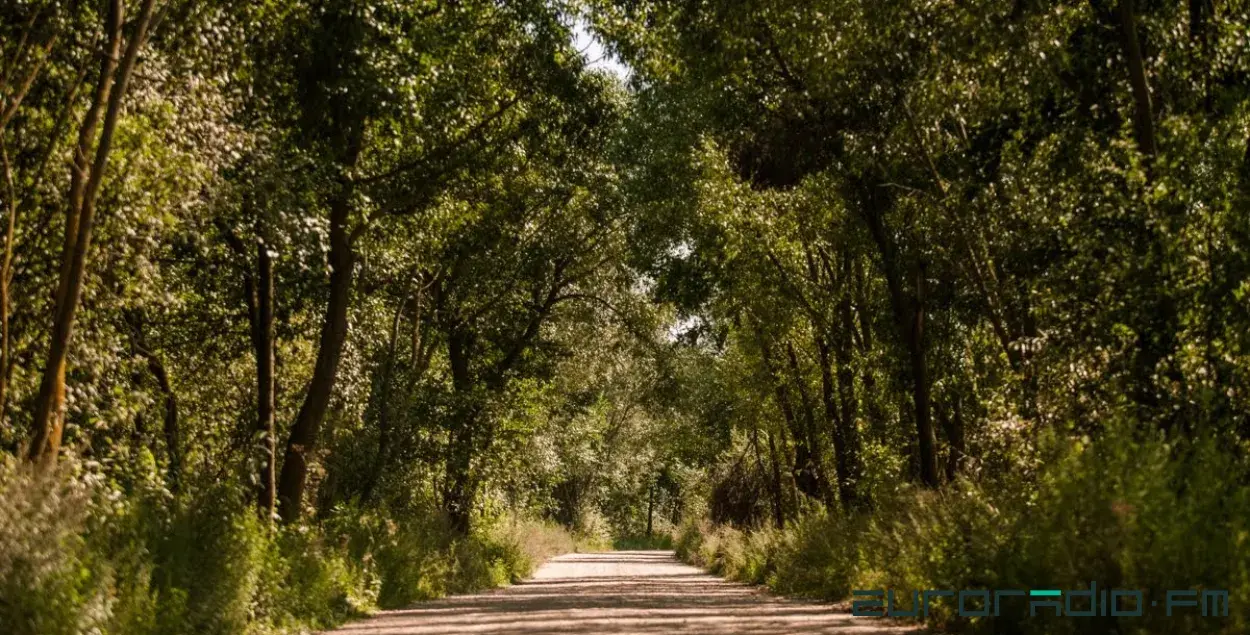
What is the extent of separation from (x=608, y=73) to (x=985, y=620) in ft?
36.9

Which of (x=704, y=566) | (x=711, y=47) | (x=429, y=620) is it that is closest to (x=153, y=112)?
(x=429, y=620)

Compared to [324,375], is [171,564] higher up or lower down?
lower down

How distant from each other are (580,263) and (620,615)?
16989mm

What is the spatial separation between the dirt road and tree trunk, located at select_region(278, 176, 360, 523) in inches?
89.2

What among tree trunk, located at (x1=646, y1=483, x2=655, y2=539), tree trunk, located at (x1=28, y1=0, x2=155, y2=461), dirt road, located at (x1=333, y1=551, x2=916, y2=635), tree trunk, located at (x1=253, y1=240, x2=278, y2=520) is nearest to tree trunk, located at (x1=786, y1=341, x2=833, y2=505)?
dirt road, located at (x1=333, y1=551, x2=916, y2=635)

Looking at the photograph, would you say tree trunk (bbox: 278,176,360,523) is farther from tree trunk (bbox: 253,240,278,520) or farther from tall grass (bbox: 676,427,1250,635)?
tall grass (bbox: 676,427,1250,635)

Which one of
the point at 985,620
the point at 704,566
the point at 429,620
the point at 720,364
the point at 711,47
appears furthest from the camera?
the point at 704,566

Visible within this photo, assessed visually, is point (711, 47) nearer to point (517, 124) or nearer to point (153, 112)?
point (517, 124)

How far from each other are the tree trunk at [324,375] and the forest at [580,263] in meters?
0.07

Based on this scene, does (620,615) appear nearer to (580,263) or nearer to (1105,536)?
(1105,536)

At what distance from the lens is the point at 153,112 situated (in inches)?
511

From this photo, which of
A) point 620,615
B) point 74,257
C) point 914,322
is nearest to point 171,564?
point 74,257

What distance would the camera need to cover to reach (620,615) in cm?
1606

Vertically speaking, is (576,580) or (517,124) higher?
(517,124)
